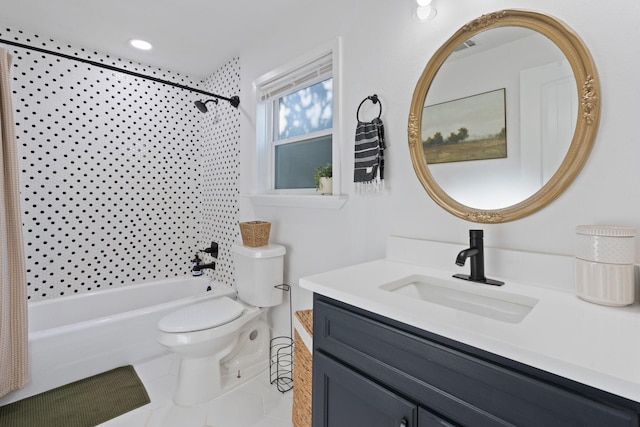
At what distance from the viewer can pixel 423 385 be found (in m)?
0.76

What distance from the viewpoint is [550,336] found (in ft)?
2.12

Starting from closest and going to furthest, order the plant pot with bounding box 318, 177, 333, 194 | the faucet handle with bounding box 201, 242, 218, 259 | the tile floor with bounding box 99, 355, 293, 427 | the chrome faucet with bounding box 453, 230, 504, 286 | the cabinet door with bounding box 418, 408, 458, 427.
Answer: the cabinet door with bounding box 418, 408, 458, 427 < the chrome faucet with bounding box 453, 230, 504, 286 < the tile floor with bounding box 99, 355, 293, 427 < the plant pot with bounding box 318, 177, 333, 194 < the faucet handle with bounding box 201, 242, 218, 259

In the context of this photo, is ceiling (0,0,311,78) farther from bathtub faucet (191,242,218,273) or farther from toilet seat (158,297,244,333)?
toilet seat (158,297,244,333)

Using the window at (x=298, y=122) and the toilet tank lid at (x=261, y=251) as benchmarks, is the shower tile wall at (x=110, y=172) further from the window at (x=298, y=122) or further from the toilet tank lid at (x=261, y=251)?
the toilet tank lid at (x=261, y=251)

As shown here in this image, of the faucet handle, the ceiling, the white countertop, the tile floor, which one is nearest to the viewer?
the white countertop

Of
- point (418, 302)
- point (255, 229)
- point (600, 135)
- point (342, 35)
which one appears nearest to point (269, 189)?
point (255, 229)

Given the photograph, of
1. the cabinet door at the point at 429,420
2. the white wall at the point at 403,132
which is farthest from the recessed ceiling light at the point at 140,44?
the cabinet door at the point at 429,420

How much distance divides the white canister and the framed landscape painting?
418 millimetres

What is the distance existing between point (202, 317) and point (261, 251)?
1.75ft

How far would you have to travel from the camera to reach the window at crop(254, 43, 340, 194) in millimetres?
1854

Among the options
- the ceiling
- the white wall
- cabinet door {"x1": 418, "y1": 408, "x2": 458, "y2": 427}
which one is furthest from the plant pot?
cabinet door {"x1": 418, "y1": 408, "x2": 458, "y2": 427}

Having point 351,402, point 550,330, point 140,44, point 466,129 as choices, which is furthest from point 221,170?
point 550,330

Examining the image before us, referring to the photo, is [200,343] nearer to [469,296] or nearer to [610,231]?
[469,296]

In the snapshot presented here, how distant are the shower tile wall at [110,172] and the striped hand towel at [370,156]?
4.68ft
